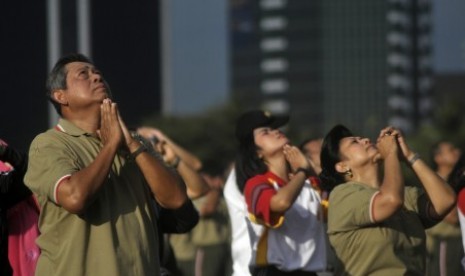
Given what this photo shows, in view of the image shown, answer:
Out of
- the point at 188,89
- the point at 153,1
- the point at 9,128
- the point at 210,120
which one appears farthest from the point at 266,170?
the point at 188,89

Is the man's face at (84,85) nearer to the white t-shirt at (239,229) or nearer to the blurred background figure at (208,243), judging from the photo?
the white t-shirt at (239,229)

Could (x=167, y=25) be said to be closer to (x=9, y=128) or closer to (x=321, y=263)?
(x=9, y=128)

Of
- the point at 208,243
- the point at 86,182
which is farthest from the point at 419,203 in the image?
the point at 208,243

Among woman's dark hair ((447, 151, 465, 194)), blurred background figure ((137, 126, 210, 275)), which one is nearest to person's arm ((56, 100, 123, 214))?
blurred background figure ((137, 126, 210, 275))

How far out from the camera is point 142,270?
18.5ft

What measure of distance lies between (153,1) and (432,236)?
85.9 meters

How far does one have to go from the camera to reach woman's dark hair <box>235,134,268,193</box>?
873 cm

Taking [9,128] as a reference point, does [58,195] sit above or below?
Answer: above

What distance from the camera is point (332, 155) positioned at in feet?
24.9

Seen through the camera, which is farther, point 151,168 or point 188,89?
point 188,89

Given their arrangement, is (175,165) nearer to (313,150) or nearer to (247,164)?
(247,164)

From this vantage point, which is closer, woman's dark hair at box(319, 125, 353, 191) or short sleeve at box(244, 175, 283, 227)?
woman's dark hair at box(319, 125, 353, 191)

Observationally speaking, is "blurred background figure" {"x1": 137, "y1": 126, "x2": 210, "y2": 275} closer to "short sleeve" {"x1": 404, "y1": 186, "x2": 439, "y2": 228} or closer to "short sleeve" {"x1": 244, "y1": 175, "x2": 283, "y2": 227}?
"short sleeve" {"x1": 244, "y1": 175, "x2": 283, "y2": 227}

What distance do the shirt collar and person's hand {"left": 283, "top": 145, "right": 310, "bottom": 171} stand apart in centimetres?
268
